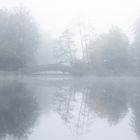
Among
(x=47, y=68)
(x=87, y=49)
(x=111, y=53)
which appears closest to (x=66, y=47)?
(x=87, y=49)

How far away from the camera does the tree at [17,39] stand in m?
44.6

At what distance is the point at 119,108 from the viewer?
14.0m

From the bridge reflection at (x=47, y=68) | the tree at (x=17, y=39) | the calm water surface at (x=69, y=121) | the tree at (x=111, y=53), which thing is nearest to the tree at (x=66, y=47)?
the tree at (x=111, y=53)

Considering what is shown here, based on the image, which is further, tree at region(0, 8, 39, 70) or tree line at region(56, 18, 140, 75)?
tree line at region(56, 18, 140, 75)

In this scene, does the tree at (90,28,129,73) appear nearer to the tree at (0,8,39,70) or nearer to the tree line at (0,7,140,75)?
the tree line at (0,7,140,75)

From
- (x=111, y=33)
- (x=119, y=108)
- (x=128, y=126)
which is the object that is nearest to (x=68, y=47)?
(x=111, y=33)

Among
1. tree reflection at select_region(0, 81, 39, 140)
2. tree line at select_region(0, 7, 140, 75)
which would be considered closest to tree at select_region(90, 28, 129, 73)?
tree line at select_region(0, 7, 140, 75)

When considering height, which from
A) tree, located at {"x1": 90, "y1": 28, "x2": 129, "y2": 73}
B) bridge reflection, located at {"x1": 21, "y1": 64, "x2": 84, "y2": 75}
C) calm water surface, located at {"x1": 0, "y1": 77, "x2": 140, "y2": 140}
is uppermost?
tree, located at {"x1": 90, "y1": 28, "x2": 129, "y2": 73}

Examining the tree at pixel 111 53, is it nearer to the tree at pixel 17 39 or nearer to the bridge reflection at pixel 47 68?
the bridge reflection at pixel 47 68

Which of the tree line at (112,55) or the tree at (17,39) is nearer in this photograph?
the tree at (17,39)

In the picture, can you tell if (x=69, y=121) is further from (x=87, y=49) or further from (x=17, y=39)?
(x=87, y=49)

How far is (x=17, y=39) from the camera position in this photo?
46250mm

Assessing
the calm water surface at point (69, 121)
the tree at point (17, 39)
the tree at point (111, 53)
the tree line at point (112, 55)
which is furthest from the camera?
the tree at point (111, 53)

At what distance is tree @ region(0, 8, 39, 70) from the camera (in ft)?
146
